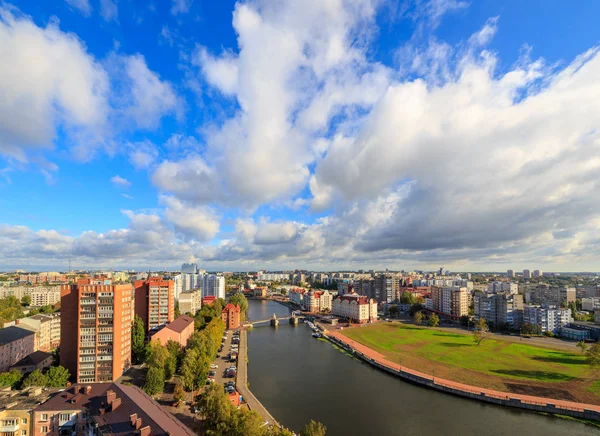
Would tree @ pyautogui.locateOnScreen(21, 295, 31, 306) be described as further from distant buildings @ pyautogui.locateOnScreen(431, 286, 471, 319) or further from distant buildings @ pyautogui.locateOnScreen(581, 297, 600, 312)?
distant buildings @ pyautogui.locateOnScreen(581, 297, 600, 312)

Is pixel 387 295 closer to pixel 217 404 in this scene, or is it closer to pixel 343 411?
pixel 343 411

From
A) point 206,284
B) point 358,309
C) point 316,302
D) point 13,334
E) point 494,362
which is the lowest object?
point 316,302

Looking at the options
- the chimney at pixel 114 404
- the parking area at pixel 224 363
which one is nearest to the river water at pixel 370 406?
the parking area at pixel 224 363

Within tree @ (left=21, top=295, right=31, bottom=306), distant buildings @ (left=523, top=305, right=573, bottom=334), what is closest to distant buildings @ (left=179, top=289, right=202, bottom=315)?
tree @ (left=21, top=295, right=31, bottom=306)

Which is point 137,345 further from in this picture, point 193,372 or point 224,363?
point 193,372

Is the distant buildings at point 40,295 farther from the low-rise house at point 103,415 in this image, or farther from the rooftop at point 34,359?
the low-rise house at point 103,415

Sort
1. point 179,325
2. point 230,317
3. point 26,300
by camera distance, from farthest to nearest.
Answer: point 26,300
point 230,317
point 179,325

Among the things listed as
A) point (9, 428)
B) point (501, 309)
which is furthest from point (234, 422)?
point (501, 309)
